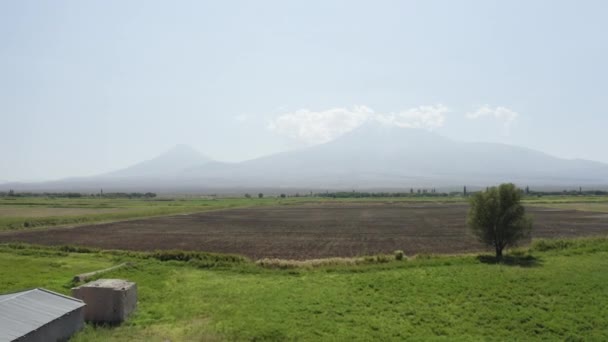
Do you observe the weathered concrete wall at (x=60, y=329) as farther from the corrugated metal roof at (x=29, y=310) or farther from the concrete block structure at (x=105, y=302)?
the concrete block structure at (x=105, y=302)

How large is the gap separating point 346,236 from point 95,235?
24.9 metres

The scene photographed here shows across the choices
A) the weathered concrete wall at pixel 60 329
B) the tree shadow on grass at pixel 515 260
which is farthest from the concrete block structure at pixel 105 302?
the tree shadow on grass at pixel 515 260

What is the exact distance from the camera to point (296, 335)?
14.6 m

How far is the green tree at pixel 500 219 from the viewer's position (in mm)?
26188

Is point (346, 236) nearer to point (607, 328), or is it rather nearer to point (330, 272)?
point (330, 272)

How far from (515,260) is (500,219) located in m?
2.86

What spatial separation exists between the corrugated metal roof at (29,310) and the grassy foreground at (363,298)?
1.21 metres

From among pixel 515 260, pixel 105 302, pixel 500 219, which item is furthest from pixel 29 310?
pixel 500 219

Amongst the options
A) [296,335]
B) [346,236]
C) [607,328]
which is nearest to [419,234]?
[346,236]

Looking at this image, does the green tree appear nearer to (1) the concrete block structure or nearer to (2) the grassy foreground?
(2) the grassy foreground

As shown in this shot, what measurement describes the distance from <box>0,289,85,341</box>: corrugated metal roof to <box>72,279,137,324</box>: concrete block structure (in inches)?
37.9

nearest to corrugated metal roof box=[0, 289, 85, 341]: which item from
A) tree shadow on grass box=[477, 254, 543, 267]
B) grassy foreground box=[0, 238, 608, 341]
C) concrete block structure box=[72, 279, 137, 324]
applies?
concrete block structure box=[72, 279, 137, 324]

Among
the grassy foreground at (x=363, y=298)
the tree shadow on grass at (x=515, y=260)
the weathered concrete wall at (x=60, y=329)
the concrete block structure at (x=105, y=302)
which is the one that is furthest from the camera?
the tree shadow on grass at (x=515, y=260)

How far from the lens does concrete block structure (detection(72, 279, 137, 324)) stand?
15594mm
